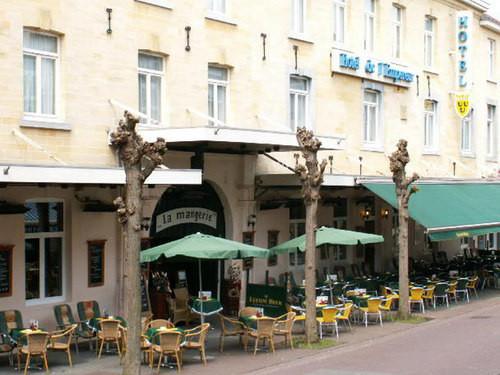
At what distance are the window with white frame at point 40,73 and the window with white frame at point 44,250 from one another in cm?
212

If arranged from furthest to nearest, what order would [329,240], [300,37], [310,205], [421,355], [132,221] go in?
[300,37], [329,240], [310,205], [421,355], [132,221]

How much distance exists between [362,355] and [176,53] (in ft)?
28.8

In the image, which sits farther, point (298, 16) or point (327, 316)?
point (298, 16)

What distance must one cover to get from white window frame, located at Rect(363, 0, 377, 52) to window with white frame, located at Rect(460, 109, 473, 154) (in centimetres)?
821

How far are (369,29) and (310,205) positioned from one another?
11919 millimetres

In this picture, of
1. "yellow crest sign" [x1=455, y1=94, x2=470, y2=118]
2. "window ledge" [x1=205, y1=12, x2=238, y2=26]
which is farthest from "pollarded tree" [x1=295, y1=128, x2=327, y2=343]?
"yellow crest sign" [x1=455, y1=94, x2=470, y2=118]

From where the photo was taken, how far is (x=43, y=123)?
661 inches

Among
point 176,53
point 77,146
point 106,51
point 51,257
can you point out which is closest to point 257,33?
point 176,53

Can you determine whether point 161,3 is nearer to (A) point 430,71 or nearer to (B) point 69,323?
(B) point 69,323

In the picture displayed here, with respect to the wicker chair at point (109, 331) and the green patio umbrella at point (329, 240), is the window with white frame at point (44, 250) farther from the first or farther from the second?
the green patio umbrella at point (329, 240)

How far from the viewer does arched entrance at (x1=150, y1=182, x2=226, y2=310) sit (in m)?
20.7

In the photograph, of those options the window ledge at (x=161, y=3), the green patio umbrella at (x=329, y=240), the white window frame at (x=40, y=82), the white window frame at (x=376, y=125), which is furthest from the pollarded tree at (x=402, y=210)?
the white window frame at (x=40, y=82)

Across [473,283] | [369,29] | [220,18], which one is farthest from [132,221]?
[369,29]

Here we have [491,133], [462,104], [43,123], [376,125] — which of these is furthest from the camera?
[491,133]
